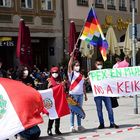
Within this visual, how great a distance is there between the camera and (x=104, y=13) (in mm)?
35531

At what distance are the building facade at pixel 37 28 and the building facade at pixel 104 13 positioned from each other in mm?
822

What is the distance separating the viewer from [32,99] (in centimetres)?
782

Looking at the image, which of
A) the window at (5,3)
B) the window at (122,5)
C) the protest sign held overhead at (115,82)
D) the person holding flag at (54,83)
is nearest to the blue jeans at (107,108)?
the protest sign held overhead at (115,82)

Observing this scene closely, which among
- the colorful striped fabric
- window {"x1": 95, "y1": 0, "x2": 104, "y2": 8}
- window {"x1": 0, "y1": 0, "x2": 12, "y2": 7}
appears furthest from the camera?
window {"x1": 95, "y1": 0, "x2": 104, "y2": 8}

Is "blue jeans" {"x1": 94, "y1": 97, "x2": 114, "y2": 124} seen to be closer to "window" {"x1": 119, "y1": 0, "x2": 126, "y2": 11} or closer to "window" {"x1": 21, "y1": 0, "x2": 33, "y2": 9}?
"window" {"x1": 21, "y1": 0, "x2": 33, "y2": 9}

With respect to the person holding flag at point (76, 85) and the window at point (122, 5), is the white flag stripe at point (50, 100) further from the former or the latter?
the window at point (122, 5)

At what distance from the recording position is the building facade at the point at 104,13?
32.4 m

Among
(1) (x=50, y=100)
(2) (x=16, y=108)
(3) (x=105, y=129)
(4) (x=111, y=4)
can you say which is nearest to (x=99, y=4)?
(4) (x=111, y=4)

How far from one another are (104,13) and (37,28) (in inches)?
277

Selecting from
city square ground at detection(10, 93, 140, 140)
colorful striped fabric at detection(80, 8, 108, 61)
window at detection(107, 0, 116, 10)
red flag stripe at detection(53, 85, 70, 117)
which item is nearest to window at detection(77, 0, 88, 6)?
window at detection(107, 0, 116, 10)

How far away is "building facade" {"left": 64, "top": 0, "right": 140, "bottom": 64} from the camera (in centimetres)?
3244

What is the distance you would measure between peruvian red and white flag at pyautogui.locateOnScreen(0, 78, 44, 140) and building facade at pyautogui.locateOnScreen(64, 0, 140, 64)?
24110 mm

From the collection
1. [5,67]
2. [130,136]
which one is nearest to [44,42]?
[5,67]

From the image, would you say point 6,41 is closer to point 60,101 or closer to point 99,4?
point 99,4
